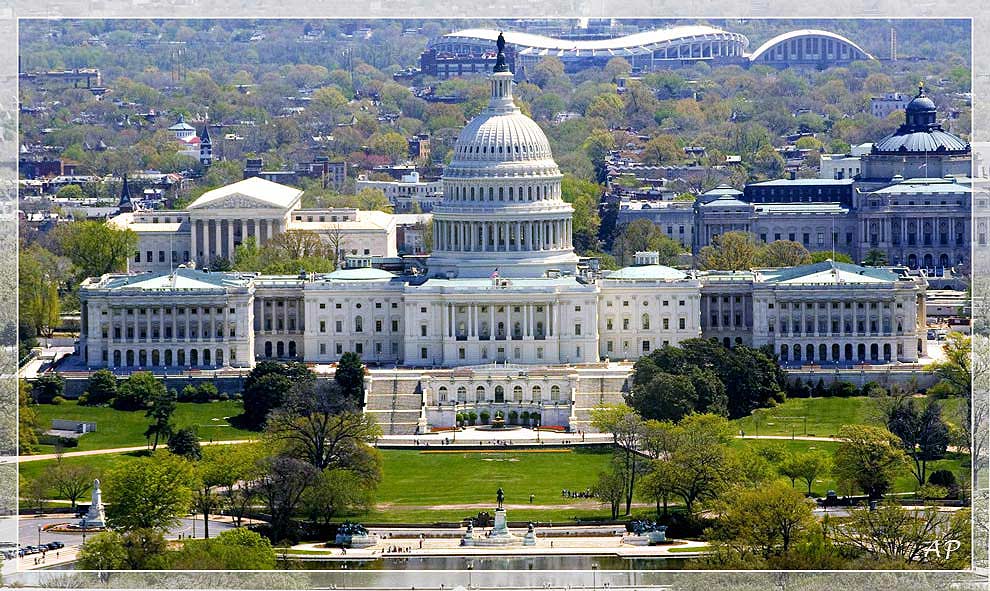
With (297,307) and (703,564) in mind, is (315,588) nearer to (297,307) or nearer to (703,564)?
(703,564)

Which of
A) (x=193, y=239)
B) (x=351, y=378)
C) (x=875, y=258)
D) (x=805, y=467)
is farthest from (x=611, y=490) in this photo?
(x=193, y=239)

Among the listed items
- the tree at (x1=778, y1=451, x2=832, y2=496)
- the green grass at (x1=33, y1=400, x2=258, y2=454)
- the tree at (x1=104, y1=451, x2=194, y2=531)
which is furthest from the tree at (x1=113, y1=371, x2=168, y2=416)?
the tree at (x1=778, y1=451, x2=832, y2=496)

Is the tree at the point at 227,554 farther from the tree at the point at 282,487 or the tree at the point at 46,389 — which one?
the tree at the point at 46,389

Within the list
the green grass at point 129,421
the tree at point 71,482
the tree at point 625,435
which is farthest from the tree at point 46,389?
the tree at point 625,435

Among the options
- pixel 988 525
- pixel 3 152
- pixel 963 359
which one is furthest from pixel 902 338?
pixel 988 525

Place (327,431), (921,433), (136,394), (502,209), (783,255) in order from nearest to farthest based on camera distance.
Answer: (327,431) → (921,433) → (136,394) → (502,209) → (783,255)

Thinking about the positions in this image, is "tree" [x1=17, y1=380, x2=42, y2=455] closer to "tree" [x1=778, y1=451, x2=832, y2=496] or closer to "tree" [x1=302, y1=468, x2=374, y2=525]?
"tree" [x1=302, y1=468, x2=374, y2=525]

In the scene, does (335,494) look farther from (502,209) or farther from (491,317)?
(502,209)

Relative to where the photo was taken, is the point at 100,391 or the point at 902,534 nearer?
the point at 902,534
